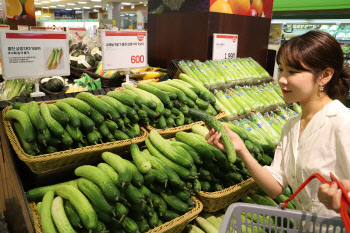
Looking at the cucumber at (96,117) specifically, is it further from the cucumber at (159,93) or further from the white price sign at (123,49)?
the white price sign at (123,49)

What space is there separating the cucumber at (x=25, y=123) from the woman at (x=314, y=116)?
3.06 ft

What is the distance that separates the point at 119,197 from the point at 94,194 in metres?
0.12

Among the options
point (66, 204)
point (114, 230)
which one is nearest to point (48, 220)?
point (66, 204)

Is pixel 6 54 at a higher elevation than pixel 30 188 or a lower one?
higher

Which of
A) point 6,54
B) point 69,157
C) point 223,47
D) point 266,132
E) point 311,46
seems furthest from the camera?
point 223,47

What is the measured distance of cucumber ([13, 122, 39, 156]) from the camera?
1.53m

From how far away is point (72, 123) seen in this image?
1.66 meters

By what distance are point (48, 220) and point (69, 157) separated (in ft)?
1.19

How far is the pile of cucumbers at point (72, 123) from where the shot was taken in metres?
1.56

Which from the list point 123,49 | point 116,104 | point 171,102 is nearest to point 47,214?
point 116,104

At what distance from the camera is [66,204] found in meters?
1.42

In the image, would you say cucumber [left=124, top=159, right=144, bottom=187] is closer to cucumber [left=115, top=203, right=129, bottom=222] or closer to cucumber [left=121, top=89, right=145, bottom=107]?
cucumber [left=115, top=203, right=129, bottom=222]

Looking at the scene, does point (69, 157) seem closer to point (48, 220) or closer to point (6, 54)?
point (48, 220)

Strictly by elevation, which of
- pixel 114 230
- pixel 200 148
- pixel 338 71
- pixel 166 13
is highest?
pixel 166 13
